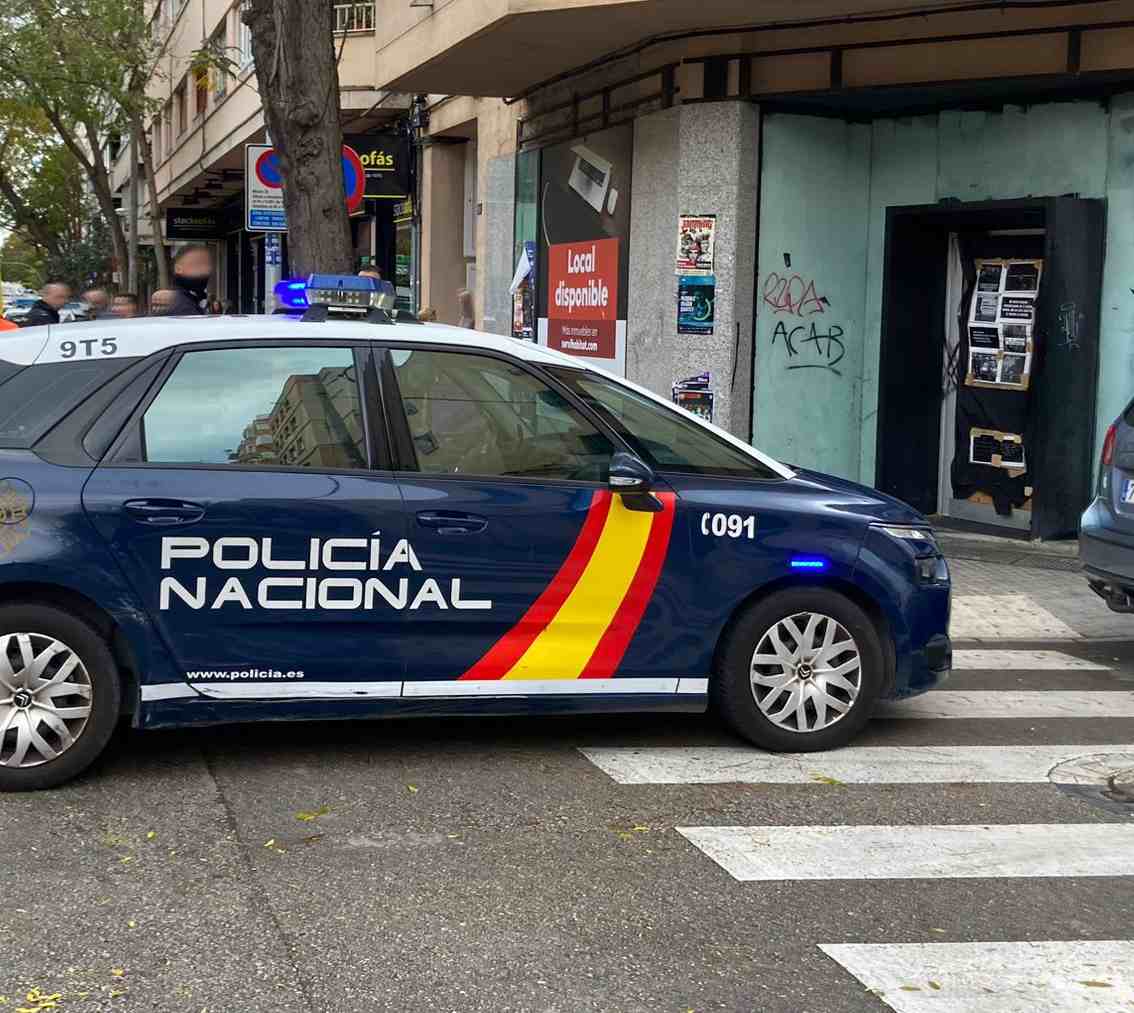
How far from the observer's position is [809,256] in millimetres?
13555

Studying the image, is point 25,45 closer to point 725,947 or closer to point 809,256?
point 809,256

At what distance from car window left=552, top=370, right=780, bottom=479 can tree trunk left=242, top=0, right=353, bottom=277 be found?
208 inches

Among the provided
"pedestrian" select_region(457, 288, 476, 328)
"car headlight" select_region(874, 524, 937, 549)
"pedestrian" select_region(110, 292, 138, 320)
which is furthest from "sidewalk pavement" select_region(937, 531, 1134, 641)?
"pedestrian" select_region(457, 288, 476, 328)

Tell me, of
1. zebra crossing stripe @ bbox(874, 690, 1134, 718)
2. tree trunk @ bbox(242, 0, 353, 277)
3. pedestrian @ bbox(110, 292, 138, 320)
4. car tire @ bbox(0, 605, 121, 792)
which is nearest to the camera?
car tire @ bbox(0, 605, 121, 792)

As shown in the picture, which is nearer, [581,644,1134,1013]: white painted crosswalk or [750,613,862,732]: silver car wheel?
[581,644,1134,1013]: white painted crosswalk

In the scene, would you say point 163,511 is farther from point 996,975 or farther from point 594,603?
point 996,975

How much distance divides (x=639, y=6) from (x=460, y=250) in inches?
342

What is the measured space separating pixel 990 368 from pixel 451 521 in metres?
8.02

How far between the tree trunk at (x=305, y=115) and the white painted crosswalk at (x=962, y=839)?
5.55 meters

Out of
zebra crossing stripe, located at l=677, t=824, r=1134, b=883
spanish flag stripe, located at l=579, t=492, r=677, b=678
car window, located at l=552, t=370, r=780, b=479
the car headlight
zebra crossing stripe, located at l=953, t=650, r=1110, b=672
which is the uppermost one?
car window, located at l=552, t=370, r=780, b=479

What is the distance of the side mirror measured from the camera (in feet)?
20.0

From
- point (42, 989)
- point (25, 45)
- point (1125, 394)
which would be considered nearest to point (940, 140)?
point (1125, 394)

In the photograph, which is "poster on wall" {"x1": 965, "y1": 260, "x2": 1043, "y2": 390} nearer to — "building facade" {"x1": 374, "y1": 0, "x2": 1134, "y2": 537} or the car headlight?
"building facade" {"x1": 374, "y1": 0, "x2": 1134, "y2": 537}

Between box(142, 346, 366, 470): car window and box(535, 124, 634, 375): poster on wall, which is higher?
box(535, 124, 634, 375): poster on wall
